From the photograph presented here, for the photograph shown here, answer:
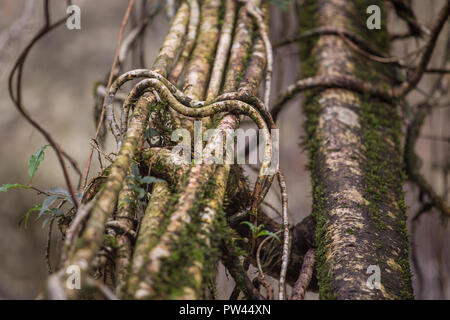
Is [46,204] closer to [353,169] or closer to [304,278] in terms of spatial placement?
[304,278]

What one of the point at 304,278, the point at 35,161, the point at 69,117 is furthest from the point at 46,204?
the point at 69,117

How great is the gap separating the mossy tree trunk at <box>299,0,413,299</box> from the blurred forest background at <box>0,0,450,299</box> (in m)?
0.39

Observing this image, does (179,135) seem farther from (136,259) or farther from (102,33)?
(102,33)

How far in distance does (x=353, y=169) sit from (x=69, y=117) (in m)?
2.84

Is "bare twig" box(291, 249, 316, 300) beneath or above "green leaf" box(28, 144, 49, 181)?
beneath

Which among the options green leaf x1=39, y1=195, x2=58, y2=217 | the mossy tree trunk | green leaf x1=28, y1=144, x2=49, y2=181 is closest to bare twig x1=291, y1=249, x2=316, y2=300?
the mossy tree trunk

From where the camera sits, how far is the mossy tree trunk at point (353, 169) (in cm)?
104

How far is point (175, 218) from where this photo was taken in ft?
2.70

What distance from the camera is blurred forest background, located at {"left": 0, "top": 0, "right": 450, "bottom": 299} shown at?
→ 8.43ft

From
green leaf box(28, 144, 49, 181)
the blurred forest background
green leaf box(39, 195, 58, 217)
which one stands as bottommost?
green leaf box(39, 195, 58, 217)

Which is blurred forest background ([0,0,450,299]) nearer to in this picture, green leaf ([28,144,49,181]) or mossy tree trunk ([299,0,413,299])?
mossy tree trunk ([299,0,413,299])

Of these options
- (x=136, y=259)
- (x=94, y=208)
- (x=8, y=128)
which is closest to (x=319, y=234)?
(x=136, y=259)

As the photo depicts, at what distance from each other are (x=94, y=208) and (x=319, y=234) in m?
0.78

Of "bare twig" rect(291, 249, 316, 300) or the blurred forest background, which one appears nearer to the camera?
"bare twig" rect(291, 249, 316, 300)
